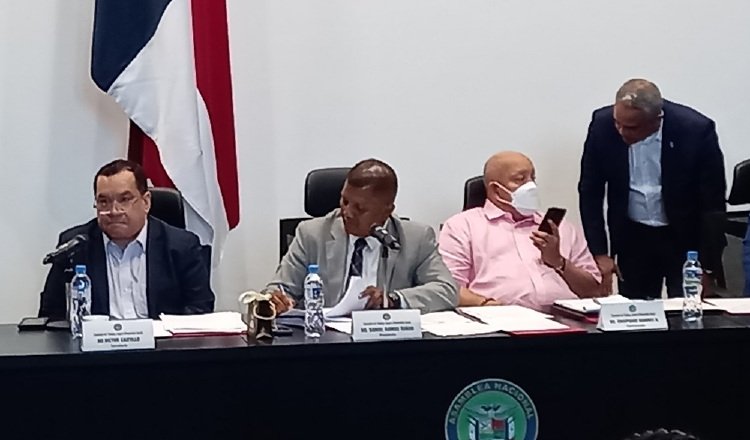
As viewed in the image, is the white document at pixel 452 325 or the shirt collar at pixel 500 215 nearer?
the white document at pixel 452 325

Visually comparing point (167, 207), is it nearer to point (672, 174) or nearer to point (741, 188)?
point (672, 174)

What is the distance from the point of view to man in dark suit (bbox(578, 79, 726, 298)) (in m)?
3.95

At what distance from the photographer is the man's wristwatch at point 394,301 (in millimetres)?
2725

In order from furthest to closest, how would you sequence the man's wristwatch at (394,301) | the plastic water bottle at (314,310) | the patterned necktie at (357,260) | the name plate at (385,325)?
the patterned necktie at (357,260) → the man's wristwatch at (394,301) → the plastic water bottle at (314,310) → the name plate at (385,325)

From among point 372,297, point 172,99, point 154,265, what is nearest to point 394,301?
point 372,297

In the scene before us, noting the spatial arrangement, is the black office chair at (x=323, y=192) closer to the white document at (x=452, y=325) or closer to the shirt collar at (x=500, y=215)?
the shirt collar at (x=500, y=215)

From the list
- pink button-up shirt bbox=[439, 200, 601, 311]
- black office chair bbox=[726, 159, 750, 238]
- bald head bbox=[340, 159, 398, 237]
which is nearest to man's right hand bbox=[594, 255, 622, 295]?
pink button-up shirt bbox=[439, 200, 601, 311]

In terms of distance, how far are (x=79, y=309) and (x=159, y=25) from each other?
154 centimetres

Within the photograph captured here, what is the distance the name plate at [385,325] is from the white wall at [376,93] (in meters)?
2.01

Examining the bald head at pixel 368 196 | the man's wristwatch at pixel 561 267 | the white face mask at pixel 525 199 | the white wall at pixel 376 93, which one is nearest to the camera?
the bald head at pixel 368 196

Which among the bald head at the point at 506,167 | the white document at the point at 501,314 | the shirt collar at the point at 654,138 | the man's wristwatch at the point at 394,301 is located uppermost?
the shirt collar at the point at 654,138

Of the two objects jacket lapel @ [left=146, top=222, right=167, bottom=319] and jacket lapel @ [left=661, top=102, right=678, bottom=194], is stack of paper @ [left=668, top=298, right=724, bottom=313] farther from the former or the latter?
jacket lapel @ [left=146, top=222, right=167, bottom=319]

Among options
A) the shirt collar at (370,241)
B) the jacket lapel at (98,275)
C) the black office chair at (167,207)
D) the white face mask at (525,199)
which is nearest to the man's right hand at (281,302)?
the shirt collar at (370,241)

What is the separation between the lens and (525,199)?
3.53m
